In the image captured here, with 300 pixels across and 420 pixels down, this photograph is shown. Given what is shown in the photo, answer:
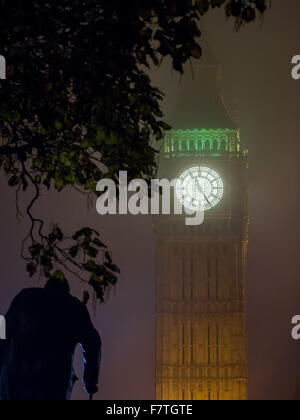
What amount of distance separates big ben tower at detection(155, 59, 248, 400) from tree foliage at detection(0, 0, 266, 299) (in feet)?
145

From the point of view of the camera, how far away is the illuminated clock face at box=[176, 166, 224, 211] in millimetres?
56062

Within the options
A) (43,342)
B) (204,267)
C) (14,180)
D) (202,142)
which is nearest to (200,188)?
(202,142)

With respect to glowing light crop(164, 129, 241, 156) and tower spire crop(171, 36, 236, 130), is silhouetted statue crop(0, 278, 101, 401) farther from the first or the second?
tower spire crop(171, 36, 236, 130)

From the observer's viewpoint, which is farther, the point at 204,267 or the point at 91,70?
the point at 204,267

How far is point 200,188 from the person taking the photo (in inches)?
2218

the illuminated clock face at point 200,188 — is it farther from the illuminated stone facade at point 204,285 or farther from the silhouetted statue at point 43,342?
the silhouetted statue at point 43,342

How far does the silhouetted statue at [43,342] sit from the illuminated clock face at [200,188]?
44737mm

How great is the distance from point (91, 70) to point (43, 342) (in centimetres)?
346

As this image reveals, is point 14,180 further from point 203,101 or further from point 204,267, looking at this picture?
point 203,101

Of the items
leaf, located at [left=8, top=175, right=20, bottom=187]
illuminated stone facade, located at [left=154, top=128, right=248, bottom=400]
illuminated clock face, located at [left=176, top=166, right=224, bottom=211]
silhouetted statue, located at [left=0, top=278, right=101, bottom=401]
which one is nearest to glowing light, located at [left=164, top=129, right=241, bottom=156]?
illuminated stone facade, located at [left=154, top=128, right=248, bottom=400]

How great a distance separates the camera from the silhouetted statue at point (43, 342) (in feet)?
36.3

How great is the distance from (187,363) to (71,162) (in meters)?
47.1

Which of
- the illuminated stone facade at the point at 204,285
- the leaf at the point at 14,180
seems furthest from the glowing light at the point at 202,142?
the leaf at the point at 14,180

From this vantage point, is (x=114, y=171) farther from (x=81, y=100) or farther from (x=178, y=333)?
A: (x=178, y=333)
